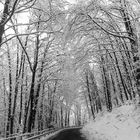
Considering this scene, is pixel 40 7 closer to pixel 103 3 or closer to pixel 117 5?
pixel 103 3

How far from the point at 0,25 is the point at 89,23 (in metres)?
4.39

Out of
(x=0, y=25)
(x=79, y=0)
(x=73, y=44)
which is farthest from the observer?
(x=73, y=44)

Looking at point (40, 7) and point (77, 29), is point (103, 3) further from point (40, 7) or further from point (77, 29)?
point (40, 7)

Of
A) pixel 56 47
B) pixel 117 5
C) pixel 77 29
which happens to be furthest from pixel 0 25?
pixel 56 47

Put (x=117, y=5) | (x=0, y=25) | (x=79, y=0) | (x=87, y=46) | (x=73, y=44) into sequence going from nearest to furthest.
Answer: (x=0, y=25) < (x=79, y=0) < (x=117, y=5) < (x=73, y=44) < (x=87, y=46)

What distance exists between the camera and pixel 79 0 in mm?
7531

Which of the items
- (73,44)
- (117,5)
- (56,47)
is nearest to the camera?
(117,5)

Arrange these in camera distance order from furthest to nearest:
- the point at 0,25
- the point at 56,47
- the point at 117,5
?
1. the point at 56,47
2. the point at 117,5
3. the point at 0,25

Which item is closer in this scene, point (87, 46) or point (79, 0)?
point (79, 0)

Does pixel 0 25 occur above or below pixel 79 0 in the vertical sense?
below

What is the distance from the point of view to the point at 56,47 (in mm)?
16953

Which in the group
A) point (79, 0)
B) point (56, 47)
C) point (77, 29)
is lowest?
point (77, 29)

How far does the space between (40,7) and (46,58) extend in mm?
9063

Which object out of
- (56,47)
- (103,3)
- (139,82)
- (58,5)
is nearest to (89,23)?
(103,3)
